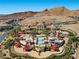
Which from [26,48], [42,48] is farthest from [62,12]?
[26,48]

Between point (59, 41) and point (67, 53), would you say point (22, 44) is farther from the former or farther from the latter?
point (67, 53)

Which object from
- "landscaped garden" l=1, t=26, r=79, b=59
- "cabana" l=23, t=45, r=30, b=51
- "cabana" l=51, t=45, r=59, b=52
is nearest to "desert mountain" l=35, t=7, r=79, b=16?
"landscaped garden" l=1, t=26, r=79, b=59

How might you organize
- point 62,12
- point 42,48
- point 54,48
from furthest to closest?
point 62,12, point 42,48, point 54,48

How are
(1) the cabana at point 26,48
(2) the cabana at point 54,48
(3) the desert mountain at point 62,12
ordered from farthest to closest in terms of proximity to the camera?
(3) the desert mountain at point 62,12 → (1) the cabana at point 26,48 → (2) the cabana at point 54,48

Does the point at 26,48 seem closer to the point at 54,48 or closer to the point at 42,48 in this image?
the point at 42,48

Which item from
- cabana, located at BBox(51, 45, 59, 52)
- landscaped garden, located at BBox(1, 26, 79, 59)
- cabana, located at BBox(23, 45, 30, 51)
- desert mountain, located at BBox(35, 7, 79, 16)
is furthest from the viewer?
desert mountain, located at BBox(35, 7, 79, 16)

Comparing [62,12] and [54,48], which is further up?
[62,12]

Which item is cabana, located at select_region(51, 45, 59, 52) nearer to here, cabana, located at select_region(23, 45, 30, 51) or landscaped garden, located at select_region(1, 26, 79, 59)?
landscaped garden, located at select_region(1, 26, 79, 59)

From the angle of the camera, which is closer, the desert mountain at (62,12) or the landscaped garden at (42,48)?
the landscaped garden at (42,48)

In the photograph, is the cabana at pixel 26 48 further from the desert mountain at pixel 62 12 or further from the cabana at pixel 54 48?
the desert mountain at pixel 62 12

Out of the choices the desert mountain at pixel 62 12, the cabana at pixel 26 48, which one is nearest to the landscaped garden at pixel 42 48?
the cabana at pixel 26 48

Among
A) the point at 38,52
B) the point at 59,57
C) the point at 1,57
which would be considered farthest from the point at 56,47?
the point at 1,57
